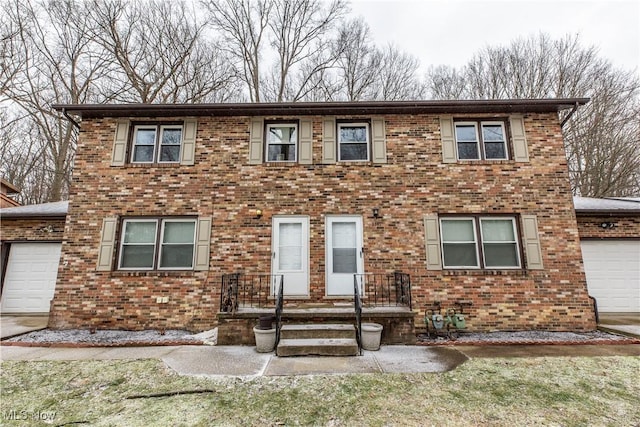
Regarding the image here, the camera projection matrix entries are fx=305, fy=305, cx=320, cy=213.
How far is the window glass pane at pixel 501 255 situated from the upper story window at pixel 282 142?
5062mm

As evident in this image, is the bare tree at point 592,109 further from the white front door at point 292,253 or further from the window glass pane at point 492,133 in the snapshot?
the white front door at point 292,253

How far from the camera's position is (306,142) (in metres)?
7.64

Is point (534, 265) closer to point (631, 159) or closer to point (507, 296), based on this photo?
point (507, 296)

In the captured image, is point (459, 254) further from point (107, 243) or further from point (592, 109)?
point (592, 109)

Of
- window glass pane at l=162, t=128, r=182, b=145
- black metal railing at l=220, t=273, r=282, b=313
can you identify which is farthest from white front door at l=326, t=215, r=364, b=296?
window glass pane at l=162, t=128, r=182, b=145

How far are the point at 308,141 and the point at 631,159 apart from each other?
55.7ft

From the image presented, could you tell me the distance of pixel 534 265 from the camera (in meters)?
6.82

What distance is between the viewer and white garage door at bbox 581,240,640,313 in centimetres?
799

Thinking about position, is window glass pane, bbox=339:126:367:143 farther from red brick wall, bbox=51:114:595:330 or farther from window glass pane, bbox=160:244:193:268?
window glass pane, bbox=160:244:193:268

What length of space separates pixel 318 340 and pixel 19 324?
24.3 ft

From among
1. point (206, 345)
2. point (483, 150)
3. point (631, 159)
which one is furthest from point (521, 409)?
point (631, 159)

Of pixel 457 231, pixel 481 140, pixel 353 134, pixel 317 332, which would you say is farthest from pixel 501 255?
pixel 317 332

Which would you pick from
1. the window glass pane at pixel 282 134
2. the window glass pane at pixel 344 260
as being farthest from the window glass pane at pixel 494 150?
the window glass pane at pixel 282 134

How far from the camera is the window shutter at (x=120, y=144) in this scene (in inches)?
296
